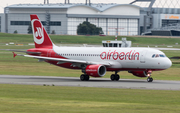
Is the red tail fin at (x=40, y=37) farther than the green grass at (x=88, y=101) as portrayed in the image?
Yes

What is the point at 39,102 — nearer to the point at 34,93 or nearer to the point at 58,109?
the point at 58,109

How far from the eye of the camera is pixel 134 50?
42906 mm

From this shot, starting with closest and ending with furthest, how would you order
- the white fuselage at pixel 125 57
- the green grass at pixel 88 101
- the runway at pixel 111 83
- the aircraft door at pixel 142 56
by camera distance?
the green grass at pixel 88 101, the runway at pixel 111 83, the white fuselage at pixel 125 57, the aircraft door at pixel 142 56

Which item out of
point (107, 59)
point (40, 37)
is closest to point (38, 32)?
point (40, 37)

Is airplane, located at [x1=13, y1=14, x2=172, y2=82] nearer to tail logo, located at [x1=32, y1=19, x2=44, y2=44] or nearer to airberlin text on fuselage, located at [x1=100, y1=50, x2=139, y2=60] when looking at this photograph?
airberlin text on fuselage, located at [x1=100, y1=50, x2=139, y2=60]

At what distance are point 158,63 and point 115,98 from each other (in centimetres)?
1528

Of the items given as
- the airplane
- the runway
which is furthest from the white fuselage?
the runway

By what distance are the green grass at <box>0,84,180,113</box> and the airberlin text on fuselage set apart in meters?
11.3

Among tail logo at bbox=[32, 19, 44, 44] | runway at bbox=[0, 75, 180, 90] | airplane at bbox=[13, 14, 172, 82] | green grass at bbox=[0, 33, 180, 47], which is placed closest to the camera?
runway at bbox=[0, 75, 180, 90]

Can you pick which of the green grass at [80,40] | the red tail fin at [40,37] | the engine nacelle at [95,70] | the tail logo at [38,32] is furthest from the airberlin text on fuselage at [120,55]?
the green grass at [80,40]

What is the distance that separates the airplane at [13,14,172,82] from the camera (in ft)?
136

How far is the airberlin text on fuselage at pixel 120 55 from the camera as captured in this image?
139 feet

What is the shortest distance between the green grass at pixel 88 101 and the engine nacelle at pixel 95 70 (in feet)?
34.1

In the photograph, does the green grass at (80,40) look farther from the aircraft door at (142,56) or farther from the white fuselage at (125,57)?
the aircraft door at (142,56)
